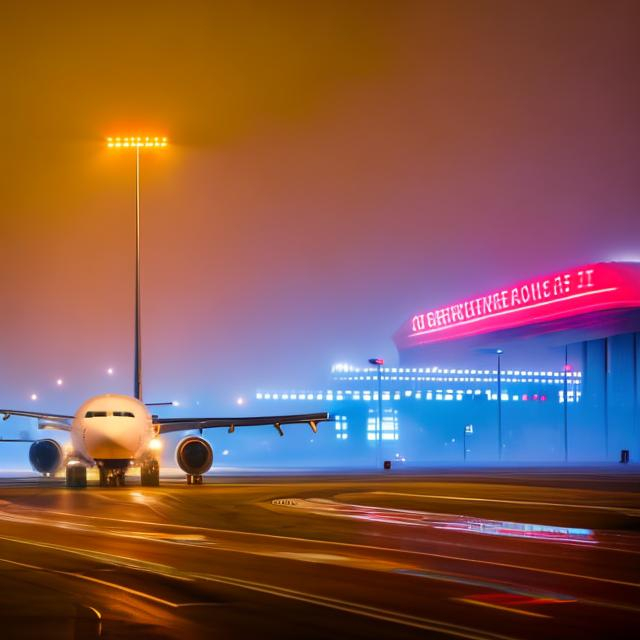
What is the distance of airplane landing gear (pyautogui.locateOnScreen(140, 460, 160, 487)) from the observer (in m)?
43.1

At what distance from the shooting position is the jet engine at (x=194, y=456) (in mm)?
46156

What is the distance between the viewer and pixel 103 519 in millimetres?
26297

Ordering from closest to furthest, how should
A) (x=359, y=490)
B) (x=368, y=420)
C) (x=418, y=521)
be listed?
(x=418, y=521)
(x=359, y=490)
(x=368, y=420)

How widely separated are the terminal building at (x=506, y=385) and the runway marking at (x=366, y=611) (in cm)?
6675

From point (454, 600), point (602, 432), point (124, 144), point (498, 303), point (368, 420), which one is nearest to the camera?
point (454, 600)

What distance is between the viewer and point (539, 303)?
104 metres

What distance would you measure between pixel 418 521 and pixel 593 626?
46.6 ft

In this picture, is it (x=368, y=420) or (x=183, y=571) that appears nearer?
(x=183, y=571)

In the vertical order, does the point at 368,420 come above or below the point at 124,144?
below

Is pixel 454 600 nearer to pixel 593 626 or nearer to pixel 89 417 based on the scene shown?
pixel 593 626

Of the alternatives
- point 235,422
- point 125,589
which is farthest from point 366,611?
point 235,422

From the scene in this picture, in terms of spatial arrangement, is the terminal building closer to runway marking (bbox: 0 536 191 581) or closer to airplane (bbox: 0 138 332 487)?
airplane (bbox: 0 138 332 487)

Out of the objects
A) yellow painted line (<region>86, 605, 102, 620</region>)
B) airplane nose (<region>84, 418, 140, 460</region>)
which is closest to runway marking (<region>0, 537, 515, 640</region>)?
yellow painted line (<region>86, 605, 102, 620</region>)

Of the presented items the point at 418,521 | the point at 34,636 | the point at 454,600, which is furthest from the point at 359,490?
the point at 34,636
